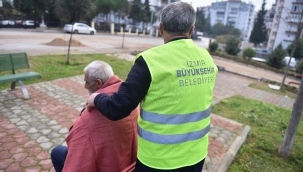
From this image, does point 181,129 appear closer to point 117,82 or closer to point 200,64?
point 200,64

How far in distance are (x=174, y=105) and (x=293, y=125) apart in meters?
3.21

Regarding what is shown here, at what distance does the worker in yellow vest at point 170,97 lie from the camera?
1212mm

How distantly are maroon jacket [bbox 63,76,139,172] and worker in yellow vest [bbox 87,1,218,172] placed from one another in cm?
28

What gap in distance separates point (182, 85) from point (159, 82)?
140 mm

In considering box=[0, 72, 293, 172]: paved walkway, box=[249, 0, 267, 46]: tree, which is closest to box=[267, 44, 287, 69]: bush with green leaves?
box=[0, 72, 293, 172]: paved walkway

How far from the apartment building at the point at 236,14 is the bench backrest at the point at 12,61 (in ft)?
321

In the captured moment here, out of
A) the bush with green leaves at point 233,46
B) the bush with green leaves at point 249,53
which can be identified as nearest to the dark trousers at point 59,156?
the bush with green leaves at point 249,53

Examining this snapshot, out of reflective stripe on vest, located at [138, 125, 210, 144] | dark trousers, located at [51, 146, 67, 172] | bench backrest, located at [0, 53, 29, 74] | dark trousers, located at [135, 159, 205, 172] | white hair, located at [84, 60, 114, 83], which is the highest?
white hair, located at [84, 60, 114, 83]

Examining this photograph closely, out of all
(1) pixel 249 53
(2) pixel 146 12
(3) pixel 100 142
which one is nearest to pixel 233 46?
(1) pixel 249 53

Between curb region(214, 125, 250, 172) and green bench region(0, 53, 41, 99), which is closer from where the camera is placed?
curb region(214, 125, 250, 172)

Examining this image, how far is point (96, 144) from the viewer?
1634mm

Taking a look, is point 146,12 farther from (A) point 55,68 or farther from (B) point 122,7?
(A) point 55,68

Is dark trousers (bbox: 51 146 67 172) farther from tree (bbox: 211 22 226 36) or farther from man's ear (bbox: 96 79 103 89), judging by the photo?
tree (bbox: 211 22 226 36)

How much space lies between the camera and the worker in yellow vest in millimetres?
1212
